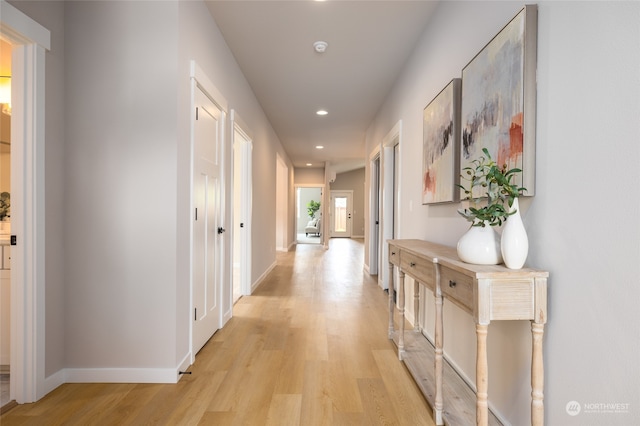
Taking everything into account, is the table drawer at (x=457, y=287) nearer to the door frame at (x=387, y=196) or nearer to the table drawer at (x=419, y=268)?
the table drawer at (x=419, y=268)

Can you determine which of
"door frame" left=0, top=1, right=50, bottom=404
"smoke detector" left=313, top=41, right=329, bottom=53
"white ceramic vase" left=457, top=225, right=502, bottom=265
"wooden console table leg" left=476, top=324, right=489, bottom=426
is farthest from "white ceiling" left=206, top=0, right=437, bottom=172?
"wooden console table leg" left=476, top=324, right=489, bottom=426

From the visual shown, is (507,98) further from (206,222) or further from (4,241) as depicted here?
(4,241)

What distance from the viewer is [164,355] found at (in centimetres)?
209

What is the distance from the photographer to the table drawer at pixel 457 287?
1.34 m

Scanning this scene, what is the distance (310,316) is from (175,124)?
223 cm

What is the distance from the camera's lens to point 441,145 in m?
2.41

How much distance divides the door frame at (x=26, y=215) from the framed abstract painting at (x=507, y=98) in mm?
2408

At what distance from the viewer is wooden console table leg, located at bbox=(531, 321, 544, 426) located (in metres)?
1.21

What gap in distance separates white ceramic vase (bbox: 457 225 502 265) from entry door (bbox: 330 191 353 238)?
1341cm

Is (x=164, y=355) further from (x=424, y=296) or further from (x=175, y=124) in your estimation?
(x=424, y=296)

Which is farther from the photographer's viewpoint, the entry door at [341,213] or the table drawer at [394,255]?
the entry door at [341,213]

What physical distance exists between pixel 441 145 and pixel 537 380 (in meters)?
1.61

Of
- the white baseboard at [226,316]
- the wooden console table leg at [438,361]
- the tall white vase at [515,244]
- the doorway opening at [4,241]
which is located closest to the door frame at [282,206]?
the white baseboard at [226,316]

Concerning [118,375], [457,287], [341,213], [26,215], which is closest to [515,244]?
[457,287]
